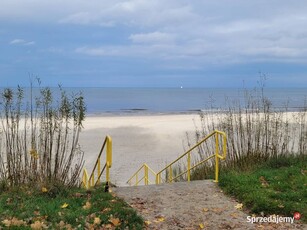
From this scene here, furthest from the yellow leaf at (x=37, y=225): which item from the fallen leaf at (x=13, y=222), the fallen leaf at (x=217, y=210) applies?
the fallen leaf at (x=217, y=210)

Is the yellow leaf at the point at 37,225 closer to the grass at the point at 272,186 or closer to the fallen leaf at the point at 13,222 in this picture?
the fallen leaf at the point at 13,222

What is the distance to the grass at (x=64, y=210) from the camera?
5.89m

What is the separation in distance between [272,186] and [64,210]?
424 cm

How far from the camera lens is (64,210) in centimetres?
655

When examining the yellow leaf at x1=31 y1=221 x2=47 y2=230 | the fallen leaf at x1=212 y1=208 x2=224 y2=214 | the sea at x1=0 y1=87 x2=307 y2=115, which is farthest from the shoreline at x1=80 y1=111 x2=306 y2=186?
the yellow leaf at x1=31 y1=221 x2=47 y2=230

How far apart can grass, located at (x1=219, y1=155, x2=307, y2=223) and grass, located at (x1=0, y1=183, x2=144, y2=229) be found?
2.26 metres

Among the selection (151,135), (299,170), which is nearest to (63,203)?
(299,170)

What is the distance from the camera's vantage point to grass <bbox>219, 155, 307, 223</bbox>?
7.07 metres

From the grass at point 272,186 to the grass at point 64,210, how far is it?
2255mm

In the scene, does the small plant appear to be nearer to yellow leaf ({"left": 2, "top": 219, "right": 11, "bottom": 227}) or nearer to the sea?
the sea

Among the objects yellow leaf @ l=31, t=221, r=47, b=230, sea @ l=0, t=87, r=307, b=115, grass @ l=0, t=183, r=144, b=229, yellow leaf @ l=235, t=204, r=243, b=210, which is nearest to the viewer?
yellow leaf @ l=31, t=221, r=47, b=230

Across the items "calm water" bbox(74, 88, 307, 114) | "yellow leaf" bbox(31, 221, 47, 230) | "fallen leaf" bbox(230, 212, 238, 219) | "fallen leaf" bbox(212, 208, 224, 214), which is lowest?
"fallen leaf" bbox(230, 212, 238, 219)

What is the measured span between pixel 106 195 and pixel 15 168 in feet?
7.32

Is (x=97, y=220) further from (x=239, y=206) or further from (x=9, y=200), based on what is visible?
(x=239, y=206)
